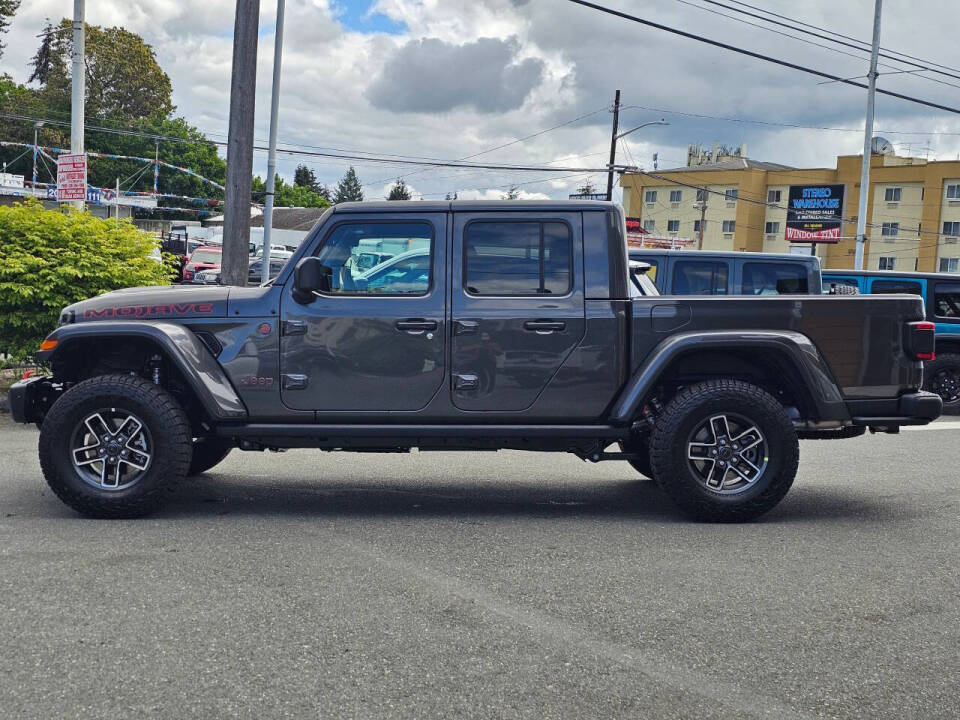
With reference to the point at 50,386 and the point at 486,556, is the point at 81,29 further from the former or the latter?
the point at 486,556

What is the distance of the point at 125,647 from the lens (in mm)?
4105

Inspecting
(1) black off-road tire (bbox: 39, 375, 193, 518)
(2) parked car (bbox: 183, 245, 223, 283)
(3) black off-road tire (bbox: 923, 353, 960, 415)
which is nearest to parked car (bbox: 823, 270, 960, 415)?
(3) black off-road tire (bbox: 923, 353, 960, 415)

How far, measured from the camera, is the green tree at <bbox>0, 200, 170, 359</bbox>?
1071 cm

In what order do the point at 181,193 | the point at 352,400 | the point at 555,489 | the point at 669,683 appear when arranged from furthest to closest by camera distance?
the point at 181,193, the point at 555,489, the point at 352,400, the point at 669,683

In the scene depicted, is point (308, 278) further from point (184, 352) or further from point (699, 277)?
point (699, 277)

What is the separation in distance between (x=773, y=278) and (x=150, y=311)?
843 centimetres

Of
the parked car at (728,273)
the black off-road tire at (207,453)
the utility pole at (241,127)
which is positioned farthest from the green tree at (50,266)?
the parked car at (728,273)

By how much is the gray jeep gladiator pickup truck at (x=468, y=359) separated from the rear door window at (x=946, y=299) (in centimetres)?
877

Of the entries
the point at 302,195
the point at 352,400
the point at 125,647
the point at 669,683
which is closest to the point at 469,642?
the point at 669,683

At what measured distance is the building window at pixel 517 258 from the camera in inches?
259

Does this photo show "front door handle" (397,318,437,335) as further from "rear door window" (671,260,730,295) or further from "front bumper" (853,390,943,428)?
"rear door window" (671,260,730,295)

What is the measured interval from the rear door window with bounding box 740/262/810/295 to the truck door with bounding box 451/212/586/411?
6.64 m

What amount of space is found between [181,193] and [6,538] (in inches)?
3603

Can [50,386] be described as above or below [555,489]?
above
